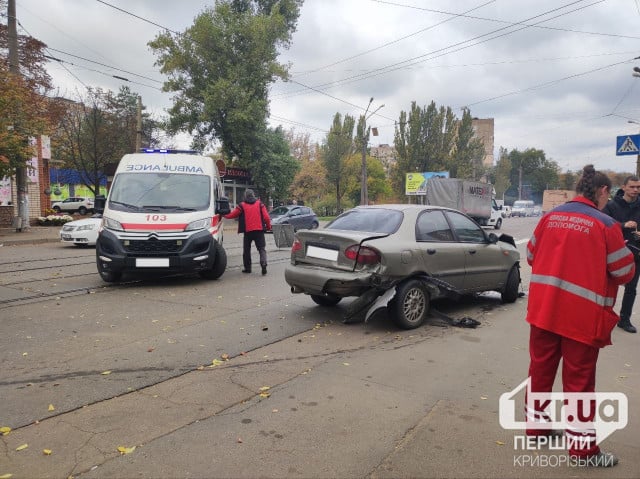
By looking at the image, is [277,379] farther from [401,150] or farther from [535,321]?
[401,150]

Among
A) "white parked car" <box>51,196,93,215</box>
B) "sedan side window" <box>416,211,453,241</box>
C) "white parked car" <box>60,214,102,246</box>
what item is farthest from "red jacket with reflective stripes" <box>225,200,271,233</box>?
"white parked car" <box>51,196,93,215</box>

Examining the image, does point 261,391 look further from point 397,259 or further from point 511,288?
point 511,288

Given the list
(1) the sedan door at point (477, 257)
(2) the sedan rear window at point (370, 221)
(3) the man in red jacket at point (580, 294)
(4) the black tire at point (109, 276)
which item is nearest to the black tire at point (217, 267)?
(4) the black tire at point (109, 276)

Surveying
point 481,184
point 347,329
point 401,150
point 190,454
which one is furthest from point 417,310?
point 401,150

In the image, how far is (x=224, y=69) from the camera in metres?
29.9

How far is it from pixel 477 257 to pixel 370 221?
1.71 metres

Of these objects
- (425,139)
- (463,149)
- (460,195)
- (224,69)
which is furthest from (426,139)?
(224,69)

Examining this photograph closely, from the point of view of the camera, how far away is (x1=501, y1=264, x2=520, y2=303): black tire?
7.65m

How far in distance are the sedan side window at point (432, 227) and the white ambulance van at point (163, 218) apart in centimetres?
410

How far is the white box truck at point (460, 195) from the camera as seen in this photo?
2870 centimetres

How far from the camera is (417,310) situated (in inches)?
243

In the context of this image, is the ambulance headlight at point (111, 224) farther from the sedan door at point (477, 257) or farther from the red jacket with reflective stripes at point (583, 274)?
the red jacket with reflective stripes at point (583, 274)

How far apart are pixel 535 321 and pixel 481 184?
29211mm

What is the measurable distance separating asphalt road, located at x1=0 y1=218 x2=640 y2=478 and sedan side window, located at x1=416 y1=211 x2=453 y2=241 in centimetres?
114
